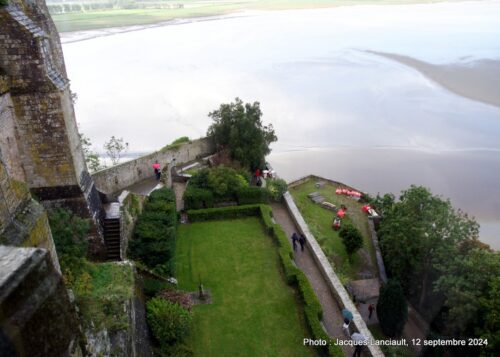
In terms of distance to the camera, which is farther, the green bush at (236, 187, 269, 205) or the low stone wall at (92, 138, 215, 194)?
the green bush at (236, 187, 269, 205)

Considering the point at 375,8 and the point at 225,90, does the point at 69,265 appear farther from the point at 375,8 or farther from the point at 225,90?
the point at 375,8

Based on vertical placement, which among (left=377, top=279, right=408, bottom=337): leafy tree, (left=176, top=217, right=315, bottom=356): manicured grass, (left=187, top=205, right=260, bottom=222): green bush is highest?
(left=187, top=205, right=260, bottom=222): green bush

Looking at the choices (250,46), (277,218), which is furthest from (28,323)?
(250,46)

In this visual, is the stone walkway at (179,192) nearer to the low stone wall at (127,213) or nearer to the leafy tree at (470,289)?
the low stone wall at (127,213)

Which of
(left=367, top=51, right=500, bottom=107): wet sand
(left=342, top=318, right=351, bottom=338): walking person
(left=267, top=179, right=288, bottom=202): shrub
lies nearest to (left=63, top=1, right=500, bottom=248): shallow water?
(left=367, top=51, right=500, bottom=107): wet sand

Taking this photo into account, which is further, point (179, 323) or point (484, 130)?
point (484, 130)

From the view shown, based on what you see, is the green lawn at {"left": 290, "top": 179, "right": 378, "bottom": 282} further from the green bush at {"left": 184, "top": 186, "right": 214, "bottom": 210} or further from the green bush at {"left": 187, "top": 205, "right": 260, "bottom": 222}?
the green bush at {"left": 184, "top": 186, "right": 214, "bottom": 210}
